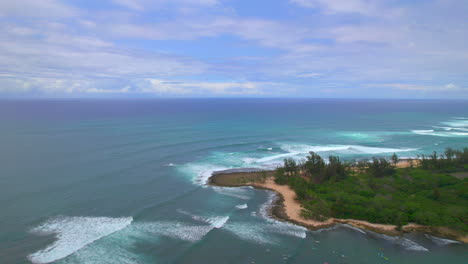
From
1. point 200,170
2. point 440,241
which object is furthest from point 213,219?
point 440,241

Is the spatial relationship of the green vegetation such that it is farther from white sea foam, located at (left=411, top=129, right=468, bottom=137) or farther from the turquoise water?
white sea foam, located at (left=411, top=129, right=468, bottom=137)

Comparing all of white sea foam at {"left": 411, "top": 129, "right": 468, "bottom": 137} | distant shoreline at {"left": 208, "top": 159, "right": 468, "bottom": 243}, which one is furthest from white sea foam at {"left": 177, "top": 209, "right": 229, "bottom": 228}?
white sea foam at {"left": 411, "top": 129, "right": 468, "bottom": 137}

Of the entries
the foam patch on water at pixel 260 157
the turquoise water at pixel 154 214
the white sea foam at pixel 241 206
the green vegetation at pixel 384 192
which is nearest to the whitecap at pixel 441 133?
the foam patch on water at pixel 260 157

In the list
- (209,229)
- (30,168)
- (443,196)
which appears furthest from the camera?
(30,168)

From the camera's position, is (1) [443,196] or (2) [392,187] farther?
(2) [392,187]

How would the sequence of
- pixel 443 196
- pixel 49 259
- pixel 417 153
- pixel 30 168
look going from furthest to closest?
pixel 417 153 → pixel 30 168 → pixel 443 196 → pixel 49 259

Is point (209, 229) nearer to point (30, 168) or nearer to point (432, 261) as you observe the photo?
point (432, 261)

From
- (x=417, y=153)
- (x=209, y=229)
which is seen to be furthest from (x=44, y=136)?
(x=417, y=153)
